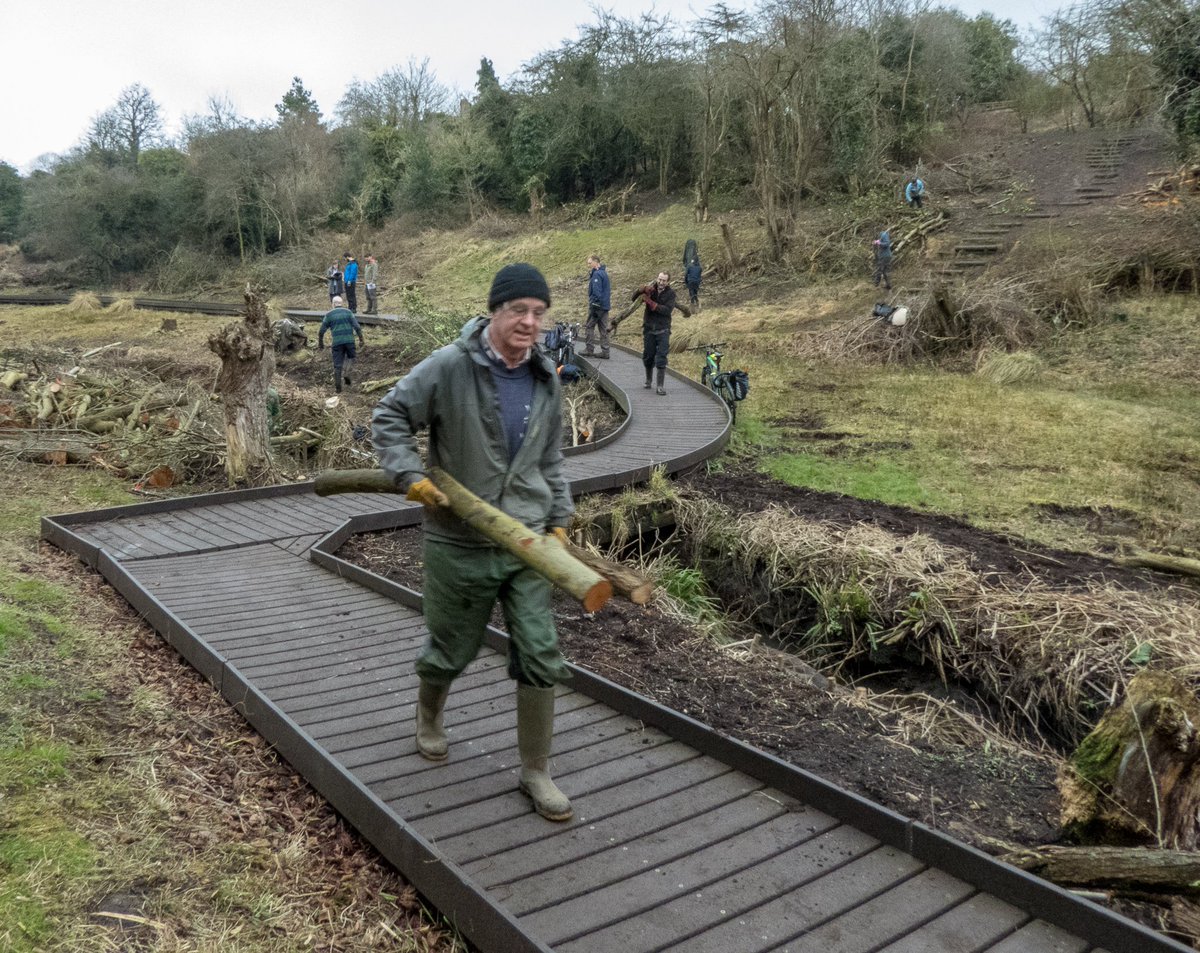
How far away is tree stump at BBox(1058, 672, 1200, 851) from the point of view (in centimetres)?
364

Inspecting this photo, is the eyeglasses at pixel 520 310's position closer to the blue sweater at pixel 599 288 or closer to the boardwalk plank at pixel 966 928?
the boardwalk plank at pixel 966 928

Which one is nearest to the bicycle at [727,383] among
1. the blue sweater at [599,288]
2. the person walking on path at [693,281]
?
the blue sweater at [599,288]

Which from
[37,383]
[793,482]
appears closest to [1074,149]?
[793,482]

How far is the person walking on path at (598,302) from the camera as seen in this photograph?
51.6ft

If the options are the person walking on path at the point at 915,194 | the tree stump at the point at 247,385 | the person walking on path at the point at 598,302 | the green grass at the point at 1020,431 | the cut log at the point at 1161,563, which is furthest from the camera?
the person walking on path at the point at 915,194

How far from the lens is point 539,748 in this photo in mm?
3727

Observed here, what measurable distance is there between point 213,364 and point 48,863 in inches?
584

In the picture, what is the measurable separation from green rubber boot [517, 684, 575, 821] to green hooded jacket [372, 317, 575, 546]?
1.98 ft

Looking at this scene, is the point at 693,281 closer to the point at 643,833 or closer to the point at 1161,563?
the point at 1161,563

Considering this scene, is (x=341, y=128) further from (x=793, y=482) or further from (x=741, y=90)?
(x=793, y=482)

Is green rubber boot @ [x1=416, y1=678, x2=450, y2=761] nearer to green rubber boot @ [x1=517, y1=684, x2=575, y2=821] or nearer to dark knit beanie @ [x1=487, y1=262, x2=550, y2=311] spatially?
green rubber boot @ [x1=517, y1=684, x2=575, y2=821]

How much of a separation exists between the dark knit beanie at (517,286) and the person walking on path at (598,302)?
11.8m

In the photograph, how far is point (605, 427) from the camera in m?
13.5

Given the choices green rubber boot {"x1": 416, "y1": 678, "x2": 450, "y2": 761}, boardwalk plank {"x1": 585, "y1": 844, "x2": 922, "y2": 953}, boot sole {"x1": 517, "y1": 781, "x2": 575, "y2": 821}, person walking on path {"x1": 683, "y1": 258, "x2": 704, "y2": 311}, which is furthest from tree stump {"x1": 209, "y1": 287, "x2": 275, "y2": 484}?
person walking on path {"x1": 683, "y1": 258, "x2": 704, "y2": 311}
